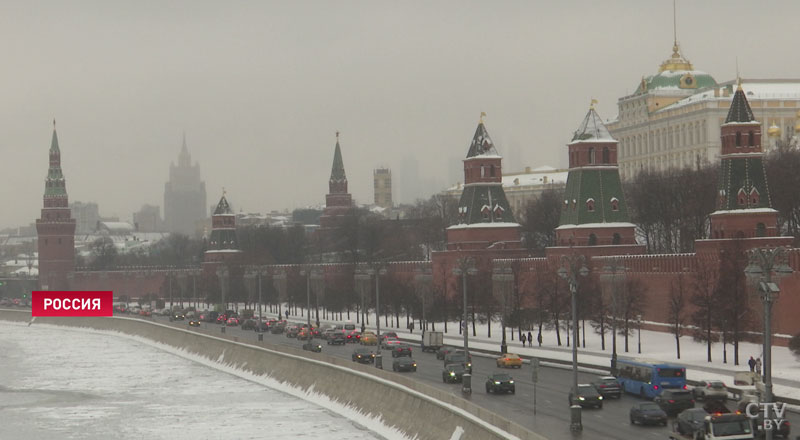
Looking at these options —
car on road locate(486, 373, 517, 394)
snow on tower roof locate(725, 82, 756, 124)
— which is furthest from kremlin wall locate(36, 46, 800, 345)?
car on road locate(486, 373, 517, 394)

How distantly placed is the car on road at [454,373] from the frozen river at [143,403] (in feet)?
16.0

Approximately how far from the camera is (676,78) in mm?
178750

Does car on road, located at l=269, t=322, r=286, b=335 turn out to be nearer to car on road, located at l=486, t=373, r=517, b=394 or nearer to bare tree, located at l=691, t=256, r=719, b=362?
bare tree, located at l=691, t=256, r=719, b=362

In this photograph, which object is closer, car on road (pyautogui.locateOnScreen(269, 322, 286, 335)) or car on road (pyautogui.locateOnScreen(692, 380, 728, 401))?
car on road (pyautogui.locateOnScreen(692, 380, 728, 401))

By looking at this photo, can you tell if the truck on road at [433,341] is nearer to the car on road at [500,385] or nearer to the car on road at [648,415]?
the car on road at [500,385]

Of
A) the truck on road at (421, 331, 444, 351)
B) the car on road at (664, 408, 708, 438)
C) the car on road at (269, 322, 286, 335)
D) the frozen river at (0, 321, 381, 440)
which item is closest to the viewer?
the car on road at (664, 408, 708, 438)

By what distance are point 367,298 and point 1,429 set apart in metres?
60.4

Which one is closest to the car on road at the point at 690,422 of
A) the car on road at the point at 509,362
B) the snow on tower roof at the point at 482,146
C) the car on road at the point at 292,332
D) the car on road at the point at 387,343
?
the car on road at the point at 509,362

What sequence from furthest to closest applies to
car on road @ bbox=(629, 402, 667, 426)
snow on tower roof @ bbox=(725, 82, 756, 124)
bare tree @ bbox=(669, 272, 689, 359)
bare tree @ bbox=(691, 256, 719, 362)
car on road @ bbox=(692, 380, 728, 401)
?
1. snow on tower roof @ bbox=(725, 82, 756, 124)
2. bare tree @ bbox=(669, 272, 689, 359)
3. bare tree @ bbox=(691, 256, 719, 362)
4. car on road @ bbox=(692, 380, 728, 401)
5. car on road @ bbox=(629, 402, 667, 426)

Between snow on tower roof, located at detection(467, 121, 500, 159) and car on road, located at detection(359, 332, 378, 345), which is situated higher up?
snow on tower roof, located at detection(467, 121, 500, 159)

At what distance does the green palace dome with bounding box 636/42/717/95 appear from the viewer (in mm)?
178125

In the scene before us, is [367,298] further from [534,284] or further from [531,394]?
[531,394]

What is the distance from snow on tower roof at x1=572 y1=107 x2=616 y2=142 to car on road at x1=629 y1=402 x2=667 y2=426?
61.3 metres

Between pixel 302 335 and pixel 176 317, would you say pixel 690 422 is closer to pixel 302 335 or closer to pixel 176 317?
pixel 302 335
